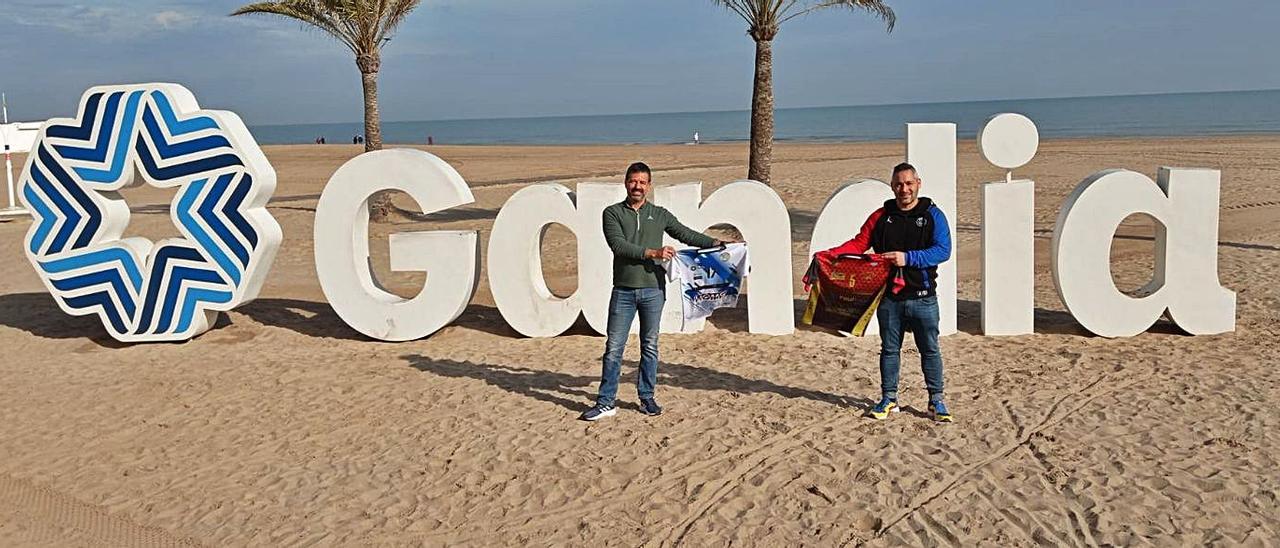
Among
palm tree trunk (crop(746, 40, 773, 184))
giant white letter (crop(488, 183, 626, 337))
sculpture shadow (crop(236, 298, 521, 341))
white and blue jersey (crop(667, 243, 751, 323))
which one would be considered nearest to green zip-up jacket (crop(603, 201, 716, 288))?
white and blue jersey (crop(667, 243, 751, 323))

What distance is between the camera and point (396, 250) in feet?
36.6

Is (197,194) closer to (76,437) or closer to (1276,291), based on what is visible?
(76,437)

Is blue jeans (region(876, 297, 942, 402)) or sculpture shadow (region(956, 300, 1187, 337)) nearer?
blue jeans (region(876, 297, 942, 402))

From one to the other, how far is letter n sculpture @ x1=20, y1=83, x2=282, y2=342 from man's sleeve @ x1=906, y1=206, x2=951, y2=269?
6.55m

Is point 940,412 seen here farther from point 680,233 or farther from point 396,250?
point 396,250

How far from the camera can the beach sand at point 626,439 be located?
21.5ft

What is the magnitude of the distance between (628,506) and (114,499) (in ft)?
11.3

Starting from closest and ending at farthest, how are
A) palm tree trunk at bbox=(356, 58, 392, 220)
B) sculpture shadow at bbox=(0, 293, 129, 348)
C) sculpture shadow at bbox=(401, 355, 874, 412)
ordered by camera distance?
1. sculpture shadow at bbox=(401, 355, 874, 412)
2. sculpture shadow at bbox=(0, 293, 129, 348)
3. palm tree trunk at bbox=(356, 58, 392, 220)

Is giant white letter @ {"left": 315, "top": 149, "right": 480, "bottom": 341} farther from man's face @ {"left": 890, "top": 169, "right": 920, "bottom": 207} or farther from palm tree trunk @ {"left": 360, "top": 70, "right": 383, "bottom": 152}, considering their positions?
palm tree trunk @ {"left": 360, "top": 70, "right": 383, "bottom": 152}

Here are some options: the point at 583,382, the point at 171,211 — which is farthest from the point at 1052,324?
the point at 171,211

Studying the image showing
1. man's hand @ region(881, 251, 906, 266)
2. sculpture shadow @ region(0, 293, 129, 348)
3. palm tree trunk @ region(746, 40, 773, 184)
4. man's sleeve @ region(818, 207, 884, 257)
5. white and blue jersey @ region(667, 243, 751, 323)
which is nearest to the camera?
man's hand @ region(881, 251, 906, 266)

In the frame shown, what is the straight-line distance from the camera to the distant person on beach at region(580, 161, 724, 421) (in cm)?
794

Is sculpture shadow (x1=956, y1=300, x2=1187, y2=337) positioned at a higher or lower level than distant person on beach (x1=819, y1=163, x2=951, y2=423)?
lower

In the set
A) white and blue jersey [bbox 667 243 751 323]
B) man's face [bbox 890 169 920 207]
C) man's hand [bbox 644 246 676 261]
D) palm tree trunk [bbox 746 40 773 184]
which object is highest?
palm tree trunk [bbox 746 40 773 184]
